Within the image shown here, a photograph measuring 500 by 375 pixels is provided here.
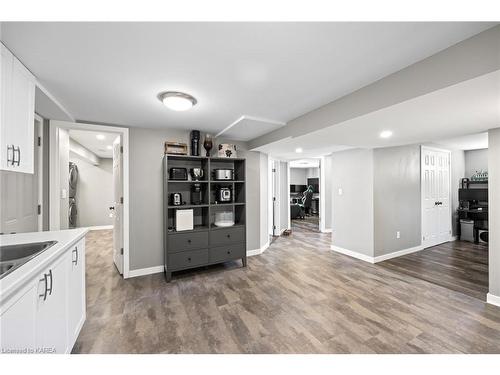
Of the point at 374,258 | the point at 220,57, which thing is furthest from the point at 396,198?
the point at 220,57

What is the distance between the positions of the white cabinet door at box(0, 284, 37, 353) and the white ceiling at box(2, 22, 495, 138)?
1.47 meters

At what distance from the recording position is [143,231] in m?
3.17

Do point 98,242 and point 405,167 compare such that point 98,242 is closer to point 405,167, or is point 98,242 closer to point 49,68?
point 49,68

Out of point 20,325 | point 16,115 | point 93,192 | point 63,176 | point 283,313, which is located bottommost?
point 283,313

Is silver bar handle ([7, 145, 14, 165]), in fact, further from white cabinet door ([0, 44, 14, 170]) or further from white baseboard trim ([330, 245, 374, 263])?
Result: white baseboard trim ([330, 245, 374, 263])

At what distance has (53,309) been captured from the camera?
1274mm

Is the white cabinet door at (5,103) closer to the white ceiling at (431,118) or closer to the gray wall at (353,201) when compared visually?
the white ceiling at (431,118)

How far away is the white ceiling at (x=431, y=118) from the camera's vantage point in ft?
4.78

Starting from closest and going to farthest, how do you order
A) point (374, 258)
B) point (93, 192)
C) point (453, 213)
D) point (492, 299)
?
point (492, 299) < point (374, 258) < point (453, 213) < point (93, 192)

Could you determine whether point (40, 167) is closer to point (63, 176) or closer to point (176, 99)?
point (63, 176)

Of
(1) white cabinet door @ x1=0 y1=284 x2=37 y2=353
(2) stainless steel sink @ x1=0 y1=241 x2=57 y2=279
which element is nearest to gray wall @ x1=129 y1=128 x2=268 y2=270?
(2) stainless steel sink @ x1=0 y1=241 x2=57 y2=279

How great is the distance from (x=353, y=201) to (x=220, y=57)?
354 centimetres

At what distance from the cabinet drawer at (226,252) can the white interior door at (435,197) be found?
391 cm

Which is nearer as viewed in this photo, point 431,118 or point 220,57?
point 220,57
